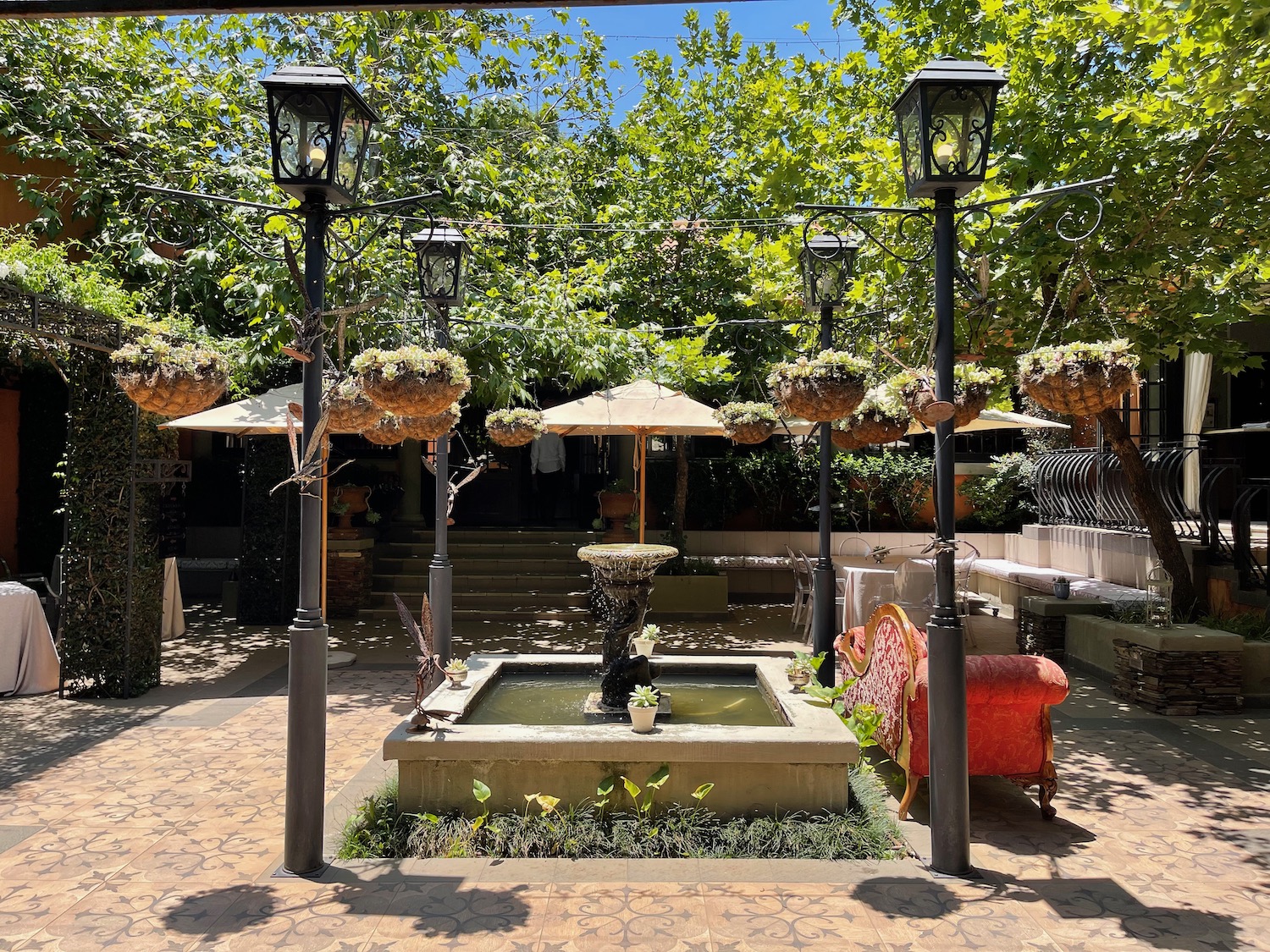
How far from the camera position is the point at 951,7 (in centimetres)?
782

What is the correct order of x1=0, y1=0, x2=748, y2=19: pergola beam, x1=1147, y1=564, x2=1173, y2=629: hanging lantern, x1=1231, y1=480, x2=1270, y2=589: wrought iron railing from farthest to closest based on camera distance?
x1=1231, y1=480, x2=1270, y2=589: wrought iron railing
x1=1147, y1=564, x2=1173, y2=629: hanging lantern
x1=0, y1=0, x2=748, y2=19: pergola beam

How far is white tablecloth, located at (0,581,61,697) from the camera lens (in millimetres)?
7992

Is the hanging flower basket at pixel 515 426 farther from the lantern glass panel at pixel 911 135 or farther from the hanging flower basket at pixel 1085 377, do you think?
the hanging flower basket at pixel 1085 377

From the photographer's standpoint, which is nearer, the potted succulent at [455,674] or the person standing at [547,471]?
the potted succulent at [455,674]

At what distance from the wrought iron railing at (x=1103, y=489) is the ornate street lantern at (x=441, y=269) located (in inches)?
288

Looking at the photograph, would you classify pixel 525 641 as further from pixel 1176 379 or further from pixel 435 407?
pixel 1176 379

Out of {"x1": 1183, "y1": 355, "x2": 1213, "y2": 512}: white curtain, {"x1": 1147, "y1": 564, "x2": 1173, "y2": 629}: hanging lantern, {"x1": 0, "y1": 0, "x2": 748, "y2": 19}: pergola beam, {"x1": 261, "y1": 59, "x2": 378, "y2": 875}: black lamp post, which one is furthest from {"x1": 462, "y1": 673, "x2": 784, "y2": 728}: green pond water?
{"x1": 1183, "y1": 355, "x2": 1213, "y2": 512}: white curtain

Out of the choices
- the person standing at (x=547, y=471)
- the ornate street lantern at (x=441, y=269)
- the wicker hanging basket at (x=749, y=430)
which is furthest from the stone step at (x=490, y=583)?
the ornate street lantern at (x=441, y=269)

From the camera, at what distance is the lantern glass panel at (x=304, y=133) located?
13.9ft

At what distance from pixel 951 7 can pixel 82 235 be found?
10.6 metres

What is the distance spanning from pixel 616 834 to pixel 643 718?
64 centimetres

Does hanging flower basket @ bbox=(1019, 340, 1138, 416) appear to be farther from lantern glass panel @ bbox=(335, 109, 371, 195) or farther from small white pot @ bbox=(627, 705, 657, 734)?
lantern glass panel @ bbox=(335, 109, 371, 195)

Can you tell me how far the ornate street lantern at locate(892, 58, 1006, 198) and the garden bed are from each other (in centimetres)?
331

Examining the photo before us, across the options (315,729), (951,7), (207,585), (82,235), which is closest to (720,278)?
(951,7)
